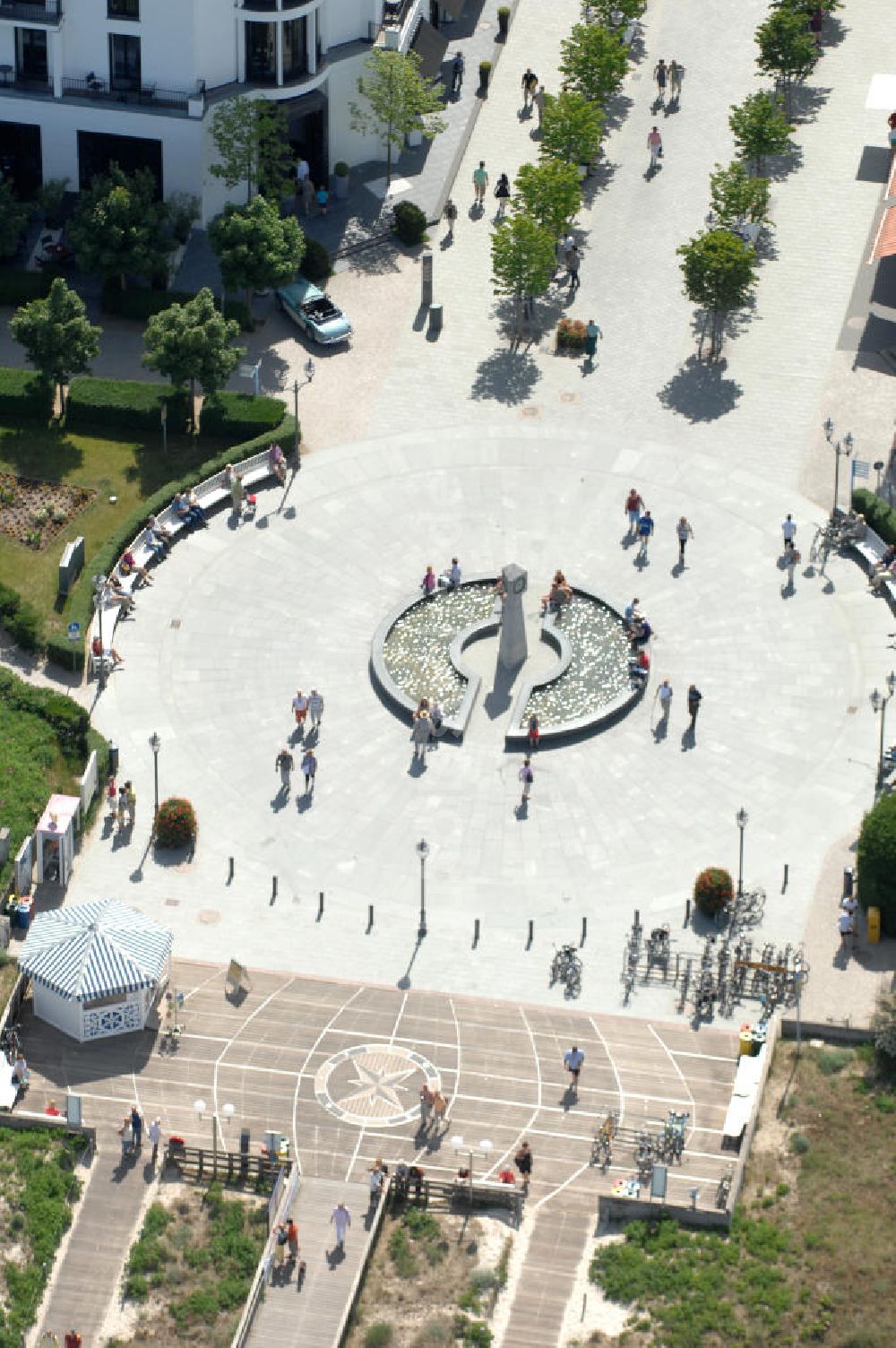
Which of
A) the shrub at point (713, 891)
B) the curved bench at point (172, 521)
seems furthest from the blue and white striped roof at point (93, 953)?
the shrub at point (713, 891)

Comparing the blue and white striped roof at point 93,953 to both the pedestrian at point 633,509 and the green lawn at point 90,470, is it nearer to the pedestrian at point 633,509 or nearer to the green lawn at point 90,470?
the green lawn at point 90,470

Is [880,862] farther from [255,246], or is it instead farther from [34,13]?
[34,13]

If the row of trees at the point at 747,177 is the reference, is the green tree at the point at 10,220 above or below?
below

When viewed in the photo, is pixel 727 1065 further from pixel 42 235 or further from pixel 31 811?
pixel 42 235

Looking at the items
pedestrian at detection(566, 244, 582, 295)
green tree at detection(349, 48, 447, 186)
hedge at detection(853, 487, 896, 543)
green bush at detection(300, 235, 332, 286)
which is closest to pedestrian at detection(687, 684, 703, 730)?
hedge at detection(853, 487, 896, 543)

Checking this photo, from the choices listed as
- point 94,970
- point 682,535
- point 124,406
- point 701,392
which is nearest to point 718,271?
point 701,392

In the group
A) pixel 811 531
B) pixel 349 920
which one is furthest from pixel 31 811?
pixel 811 531
